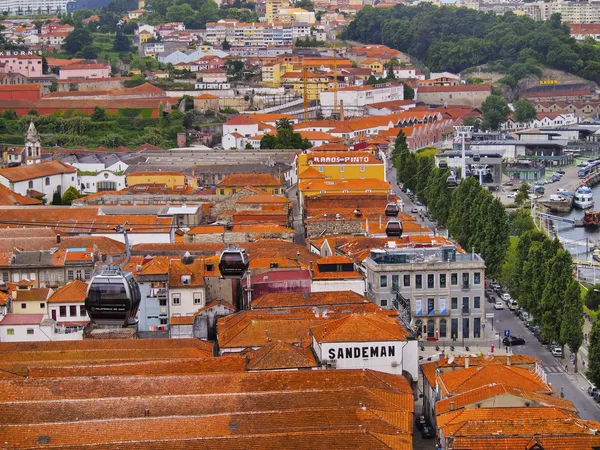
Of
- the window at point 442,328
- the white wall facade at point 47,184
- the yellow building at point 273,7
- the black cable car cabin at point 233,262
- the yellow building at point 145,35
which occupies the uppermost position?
the black cable car cabin at point 233,262

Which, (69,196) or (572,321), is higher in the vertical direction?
(572,321)

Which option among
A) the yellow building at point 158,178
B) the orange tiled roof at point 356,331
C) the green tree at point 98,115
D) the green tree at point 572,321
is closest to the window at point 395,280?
the green tree at point 572,321

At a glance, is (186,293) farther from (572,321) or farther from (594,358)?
(594,358)

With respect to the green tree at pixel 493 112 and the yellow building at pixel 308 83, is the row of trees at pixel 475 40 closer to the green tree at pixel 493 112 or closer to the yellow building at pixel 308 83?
the green tree at pixel 493 112

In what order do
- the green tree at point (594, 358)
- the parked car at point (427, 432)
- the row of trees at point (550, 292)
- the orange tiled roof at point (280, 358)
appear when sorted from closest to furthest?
the parked car at point (427, 432) → the orange tiled roof at point (280, 358) → the green tree at point (594, 358) → the row of trees at point (550, 292)

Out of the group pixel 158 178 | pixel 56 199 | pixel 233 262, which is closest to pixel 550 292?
pixel 233 262

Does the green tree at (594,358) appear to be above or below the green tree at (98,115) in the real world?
above

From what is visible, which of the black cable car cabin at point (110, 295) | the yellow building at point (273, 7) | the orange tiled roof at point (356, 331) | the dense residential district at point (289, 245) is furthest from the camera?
the yellow building at point (273, 7)
